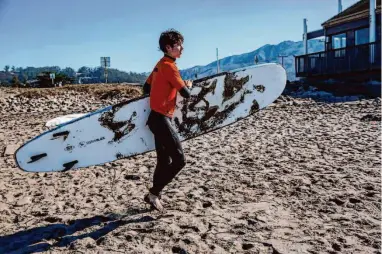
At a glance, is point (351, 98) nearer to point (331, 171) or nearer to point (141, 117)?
point (331, 171)

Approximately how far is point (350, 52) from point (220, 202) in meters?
16.7

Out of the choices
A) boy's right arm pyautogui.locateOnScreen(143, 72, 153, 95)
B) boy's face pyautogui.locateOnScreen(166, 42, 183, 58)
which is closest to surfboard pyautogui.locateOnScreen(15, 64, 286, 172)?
boy's right arm pyautogui.locateOnScreen(143, 72, 153, 95)

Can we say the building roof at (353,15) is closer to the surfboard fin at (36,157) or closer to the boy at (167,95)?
the boy at (167,95)

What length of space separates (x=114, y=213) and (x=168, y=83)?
145 centimetres

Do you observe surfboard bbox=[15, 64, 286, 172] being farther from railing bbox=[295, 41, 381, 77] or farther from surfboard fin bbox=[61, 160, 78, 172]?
railing bbox=[295, 41, 381, 77]

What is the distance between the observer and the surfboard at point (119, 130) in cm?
384

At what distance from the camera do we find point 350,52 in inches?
704

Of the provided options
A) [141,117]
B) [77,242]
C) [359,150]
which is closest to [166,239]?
[77,242]

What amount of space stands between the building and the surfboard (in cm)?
1469

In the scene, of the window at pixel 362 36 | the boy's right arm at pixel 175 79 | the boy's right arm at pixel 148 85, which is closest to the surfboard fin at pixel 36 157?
the boy's right arm at pixel 148 85

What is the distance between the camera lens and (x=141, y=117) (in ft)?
13.2

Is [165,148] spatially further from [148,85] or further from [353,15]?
[353,15]

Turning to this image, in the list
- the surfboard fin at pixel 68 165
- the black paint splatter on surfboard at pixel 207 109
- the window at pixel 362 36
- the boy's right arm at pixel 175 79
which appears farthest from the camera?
the window at pixel 362 36

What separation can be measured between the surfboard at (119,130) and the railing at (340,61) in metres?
14.7
